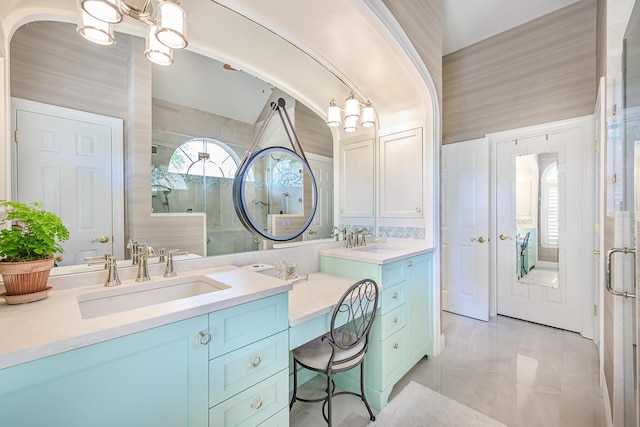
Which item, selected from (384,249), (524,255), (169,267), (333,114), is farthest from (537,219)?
(169,267)

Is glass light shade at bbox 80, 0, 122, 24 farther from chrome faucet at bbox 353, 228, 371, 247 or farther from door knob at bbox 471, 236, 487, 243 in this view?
door knob at bbox 471, 236, 487, 243

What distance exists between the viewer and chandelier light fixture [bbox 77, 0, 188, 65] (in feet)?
3.28

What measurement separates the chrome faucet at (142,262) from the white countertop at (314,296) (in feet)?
2.39

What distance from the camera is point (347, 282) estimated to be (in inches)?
75.0

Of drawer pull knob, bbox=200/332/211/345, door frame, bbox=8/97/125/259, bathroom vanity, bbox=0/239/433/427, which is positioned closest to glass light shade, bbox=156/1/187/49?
door frame, bbox=8/97/125/259

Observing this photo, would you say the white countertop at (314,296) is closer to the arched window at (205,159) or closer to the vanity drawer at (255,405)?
the vanity drawer at (255,405)

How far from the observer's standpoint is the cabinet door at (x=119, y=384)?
25.9 inches

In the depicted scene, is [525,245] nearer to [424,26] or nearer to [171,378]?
[424,26]

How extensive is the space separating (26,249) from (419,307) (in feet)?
7.77

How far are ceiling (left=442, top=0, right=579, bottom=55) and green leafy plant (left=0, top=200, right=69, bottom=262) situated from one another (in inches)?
144

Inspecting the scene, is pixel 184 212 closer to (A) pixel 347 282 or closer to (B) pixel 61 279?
(B) pixel 61 279

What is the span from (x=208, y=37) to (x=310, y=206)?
1339 millimetres

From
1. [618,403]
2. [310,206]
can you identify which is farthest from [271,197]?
[618,403]

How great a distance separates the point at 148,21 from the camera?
46.1 inches
